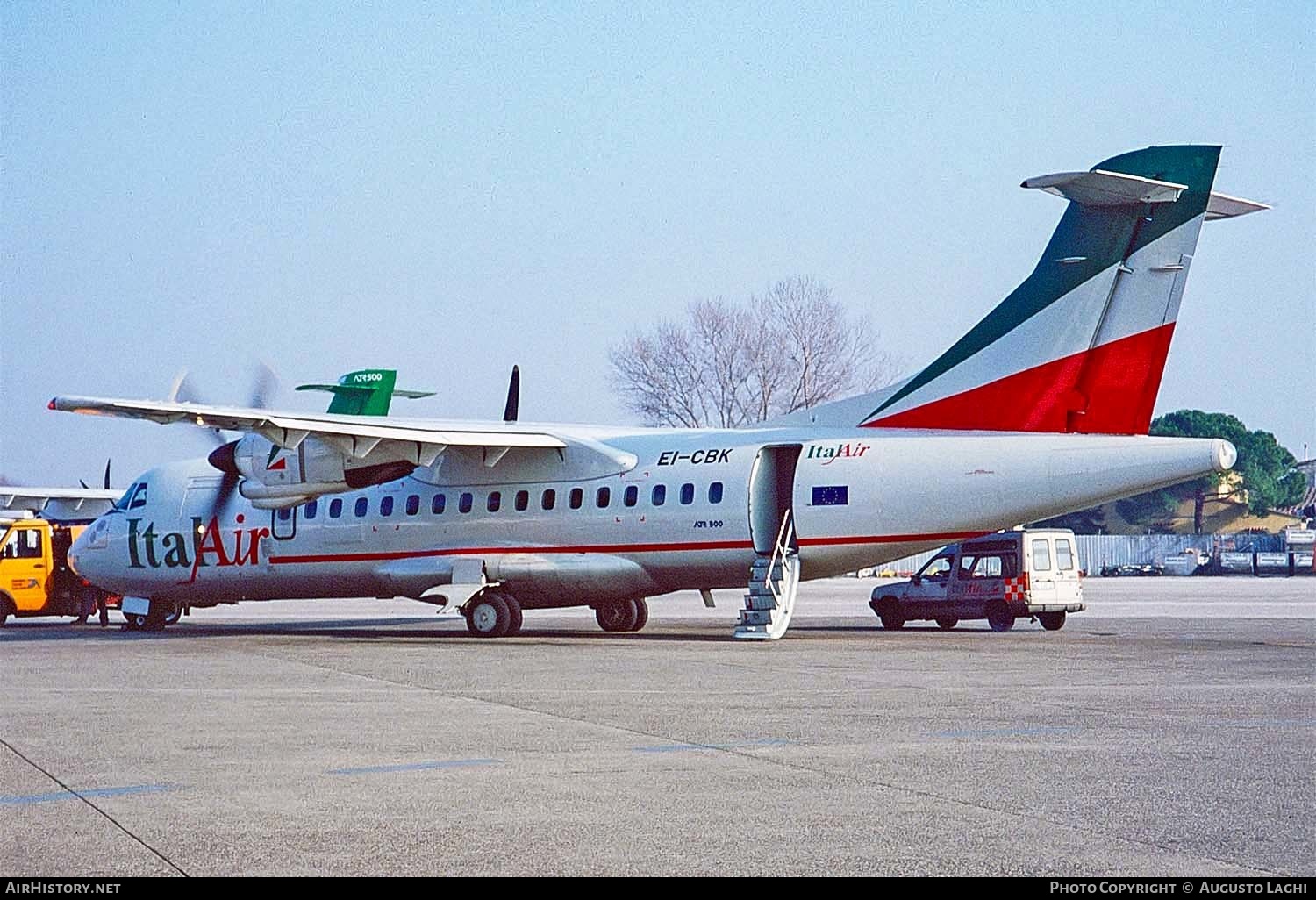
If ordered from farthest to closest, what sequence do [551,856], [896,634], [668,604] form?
[668,604] → [896,634] → [551,856]

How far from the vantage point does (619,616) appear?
27.0 m

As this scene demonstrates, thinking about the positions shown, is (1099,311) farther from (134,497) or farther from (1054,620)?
(134,497)

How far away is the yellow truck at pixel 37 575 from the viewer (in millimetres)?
33875

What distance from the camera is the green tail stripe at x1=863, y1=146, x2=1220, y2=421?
20438 mm

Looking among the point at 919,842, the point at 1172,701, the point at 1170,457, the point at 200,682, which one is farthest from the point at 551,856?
the point at 1170,457

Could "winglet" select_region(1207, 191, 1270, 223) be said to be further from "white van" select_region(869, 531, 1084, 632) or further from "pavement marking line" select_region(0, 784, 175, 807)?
"pavement marking line" select_region(0, 784, 175, 807)

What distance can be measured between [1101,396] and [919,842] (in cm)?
1521

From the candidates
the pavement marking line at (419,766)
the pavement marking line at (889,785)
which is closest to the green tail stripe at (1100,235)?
the pavement marking line at (889,785)

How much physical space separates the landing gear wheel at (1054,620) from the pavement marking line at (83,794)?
20.2m

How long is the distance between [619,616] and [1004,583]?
259 inches

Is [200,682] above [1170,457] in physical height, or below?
below

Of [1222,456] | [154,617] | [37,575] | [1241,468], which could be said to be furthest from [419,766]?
[1241,468]

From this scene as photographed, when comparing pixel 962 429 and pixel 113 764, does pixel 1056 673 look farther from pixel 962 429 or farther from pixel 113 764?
pixel 113 764

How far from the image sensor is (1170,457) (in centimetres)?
1988
